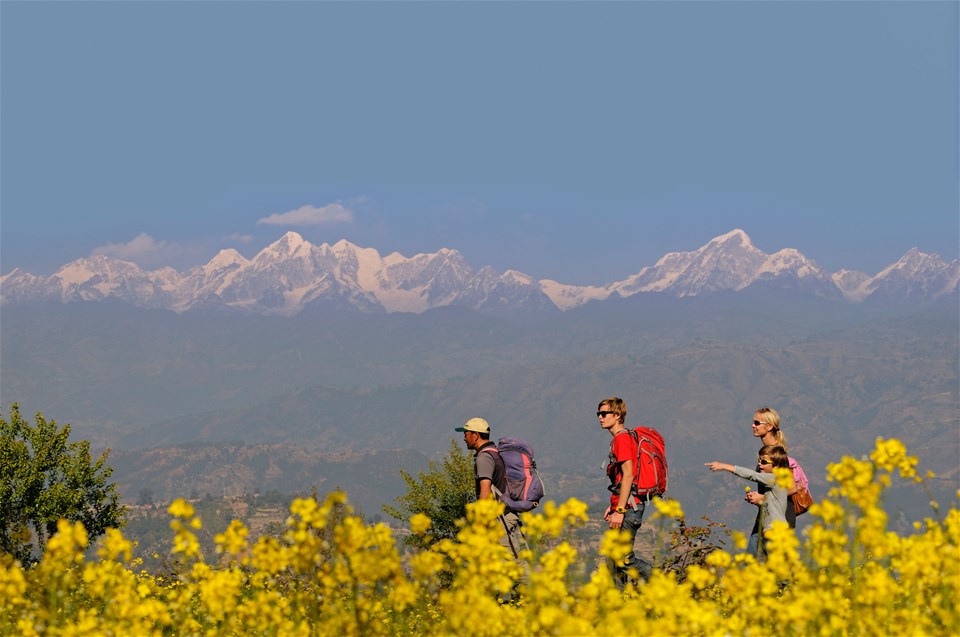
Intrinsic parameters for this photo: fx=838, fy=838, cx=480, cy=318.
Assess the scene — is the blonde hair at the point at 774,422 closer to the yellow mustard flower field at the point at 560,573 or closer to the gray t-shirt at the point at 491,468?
the gray t-shirt at the point at 491,468

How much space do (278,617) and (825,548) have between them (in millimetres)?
3375

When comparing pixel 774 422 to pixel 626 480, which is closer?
pixel 626 480

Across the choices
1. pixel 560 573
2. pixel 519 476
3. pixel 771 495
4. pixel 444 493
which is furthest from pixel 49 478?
pixel 560 573

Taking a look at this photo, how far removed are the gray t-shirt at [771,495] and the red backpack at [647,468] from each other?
973mm

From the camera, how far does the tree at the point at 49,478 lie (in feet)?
164

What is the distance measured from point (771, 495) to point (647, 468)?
1591 mm

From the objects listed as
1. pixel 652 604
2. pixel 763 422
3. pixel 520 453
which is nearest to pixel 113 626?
pixel 652 604

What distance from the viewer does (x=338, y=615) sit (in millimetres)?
5352

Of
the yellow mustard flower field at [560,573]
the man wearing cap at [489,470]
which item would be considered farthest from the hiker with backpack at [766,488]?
the yellow mustard flower field at [560,573]

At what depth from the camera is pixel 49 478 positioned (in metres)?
53.1

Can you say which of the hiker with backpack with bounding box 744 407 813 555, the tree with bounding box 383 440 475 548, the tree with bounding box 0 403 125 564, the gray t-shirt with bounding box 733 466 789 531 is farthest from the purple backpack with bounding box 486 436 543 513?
the tree with bounding box 383 440 475 548

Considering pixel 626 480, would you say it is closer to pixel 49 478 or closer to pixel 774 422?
pixel 774 422

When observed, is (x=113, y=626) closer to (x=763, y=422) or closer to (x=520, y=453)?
(x=520, y=453)

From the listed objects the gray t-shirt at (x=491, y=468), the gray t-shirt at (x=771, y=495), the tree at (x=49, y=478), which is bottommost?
the tree at (x=49, y=478)
